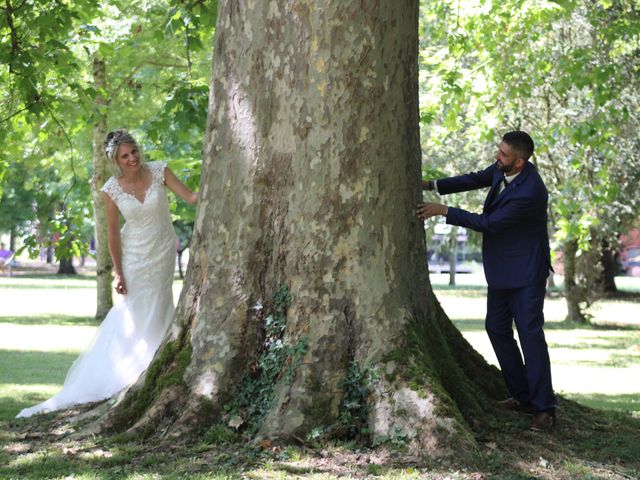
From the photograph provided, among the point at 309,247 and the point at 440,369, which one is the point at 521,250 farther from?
the point at 309,247

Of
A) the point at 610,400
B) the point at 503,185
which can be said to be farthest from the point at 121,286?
the point at 610,400

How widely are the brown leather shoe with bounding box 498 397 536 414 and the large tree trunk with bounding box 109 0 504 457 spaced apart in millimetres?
500

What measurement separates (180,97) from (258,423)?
5.45m

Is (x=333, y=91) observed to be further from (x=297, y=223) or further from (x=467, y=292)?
(x=467, y=292)

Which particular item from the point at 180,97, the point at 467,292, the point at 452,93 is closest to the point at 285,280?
the point at 180,97

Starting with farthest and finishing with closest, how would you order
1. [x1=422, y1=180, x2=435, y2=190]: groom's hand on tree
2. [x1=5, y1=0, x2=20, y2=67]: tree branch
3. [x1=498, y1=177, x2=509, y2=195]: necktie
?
1. [x1=5, y1=0, x2=20, y2=67]: tree branch
2. [x1=422, y1=180, x2=435, y2=190]: groom's hand on tree
3. [x1=498, y1=177, x2=509, y2=195]: necktie

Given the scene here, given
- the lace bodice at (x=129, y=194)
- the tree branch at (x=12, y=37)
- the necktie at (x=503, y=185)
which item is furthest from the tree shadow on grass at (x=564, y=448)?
the tree branch at (x=12, y=37)

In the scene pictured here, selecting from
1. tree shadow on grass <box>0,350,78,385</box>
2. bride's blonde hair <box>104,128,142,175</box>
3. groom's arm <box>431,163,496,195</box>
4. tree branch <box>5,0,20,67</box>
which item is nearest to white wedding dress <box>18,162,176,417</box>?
bride's blonde hair <box>104,128,142,175</box>

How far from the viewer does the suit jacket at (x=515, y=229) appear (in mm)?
7289

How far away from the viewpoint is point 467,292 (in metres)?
45.6

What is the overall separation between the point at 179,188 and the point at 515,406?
10.8 feet

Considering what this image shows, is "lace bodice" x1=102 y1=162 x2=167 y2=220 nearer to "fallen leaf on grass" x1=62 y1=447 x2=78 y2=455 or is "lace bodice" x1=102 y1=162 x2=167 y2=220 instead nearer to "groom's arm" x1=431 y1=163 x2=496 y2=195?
"groom's arm" x1=431 y1=163 x2=496 y2=195

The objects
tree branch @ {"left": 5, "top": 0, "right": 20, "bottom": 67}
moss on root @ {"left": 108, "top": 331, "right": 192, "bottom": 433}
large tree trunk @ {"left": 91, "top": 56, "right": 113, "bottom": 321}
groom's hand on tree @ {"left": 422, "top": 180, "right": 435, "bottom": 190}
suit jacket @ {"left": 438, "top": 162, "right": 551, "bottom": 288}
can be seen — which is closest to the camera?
moss on root @ {"left": 108, "top": 331, "right": 192, "bottom": 433}

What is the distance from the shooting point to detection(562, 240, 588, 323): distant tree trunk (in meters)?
25.6
